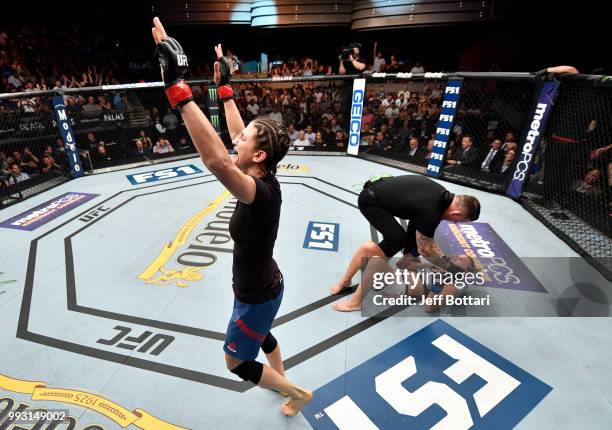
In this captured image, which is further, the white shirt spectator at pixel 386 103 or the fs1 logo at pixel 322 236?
the white shirt spectator at pixel 386 103

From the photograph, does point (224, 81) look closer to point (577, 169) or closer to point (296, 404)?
point (296, 404)

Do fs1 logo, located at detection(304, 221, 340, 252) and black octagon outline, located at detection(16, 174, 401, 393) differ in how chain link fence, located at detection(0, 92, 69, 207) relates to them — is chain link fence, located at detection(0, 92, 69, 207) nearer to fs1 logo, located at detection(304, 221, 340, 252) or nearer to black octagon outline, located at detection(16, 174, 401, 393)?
black octagon outline, located at detection(16, 174, 401, 393)

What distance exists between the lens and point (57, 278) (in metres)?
3.13

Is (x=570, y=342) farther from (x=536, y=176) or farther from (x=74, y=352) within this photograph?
(x=74, y=352)

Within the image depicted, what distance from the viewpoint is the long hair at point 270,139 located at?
51.4 inches

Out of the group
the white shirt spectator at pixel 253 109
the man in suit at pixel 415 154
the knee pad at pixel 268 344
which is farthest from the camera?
the white shirt spectator at pixel 253 109

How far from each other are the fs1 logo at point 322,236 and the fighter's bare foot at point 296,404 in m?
1.84

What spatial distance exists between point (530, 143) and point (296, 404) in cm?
445

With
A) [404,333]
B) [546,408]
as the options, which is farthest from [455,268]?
[546,408]

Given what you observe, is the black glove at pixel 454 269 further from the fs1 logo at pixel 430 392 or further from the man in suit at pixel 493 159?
the man in suit at pixel 493 159

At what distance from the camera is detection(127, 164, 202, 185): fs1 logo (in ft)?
18.9

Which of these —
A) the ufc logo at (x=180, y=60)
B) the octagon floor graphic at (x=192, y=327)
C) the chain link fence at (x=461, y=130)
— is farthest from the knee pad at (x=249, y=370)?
the chain link fence at (x=461, y=130)

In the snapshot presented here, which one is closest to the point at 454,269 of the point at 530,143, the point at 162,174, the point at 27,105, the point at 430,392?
the point at 430,392

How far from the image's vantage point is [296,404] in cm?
183
